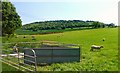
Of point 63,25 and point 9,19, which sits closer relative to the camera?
point 9,19

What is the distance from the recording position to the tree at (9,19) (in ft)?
206

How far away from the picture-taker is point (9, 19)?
65.9m

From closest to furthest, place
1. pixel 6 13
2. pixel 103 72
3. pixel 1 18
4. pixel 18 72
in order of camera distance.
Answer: pixel 18 72
pixel 103 72
pixel 1 18
pixel 6 13

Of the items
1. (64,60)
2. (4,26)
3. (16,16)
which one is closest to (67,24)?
(16,16)

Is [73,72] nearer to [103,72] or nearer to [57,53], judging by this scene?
[103,72]

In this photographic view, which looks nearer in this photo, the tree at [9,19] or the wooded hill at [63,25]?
the tree at [9,19]

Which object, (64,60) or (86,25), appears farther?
(86,25)

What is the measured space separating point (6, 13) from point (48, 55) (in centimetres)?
4627

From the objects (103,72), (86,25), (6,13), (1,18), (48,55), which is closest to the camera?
(103,72)

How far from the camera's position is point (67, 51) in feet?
68.7

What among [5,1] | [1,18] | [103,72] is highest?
[5,1]

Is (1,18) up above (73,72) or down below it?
above

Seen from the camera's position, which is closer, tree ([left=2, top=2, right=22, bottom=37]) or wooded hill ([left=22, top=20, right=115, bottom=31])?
tree ([left=2, top=2, right=22, bottom=37])

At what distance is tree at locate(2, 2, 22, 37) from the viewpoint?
6278 centimetres
